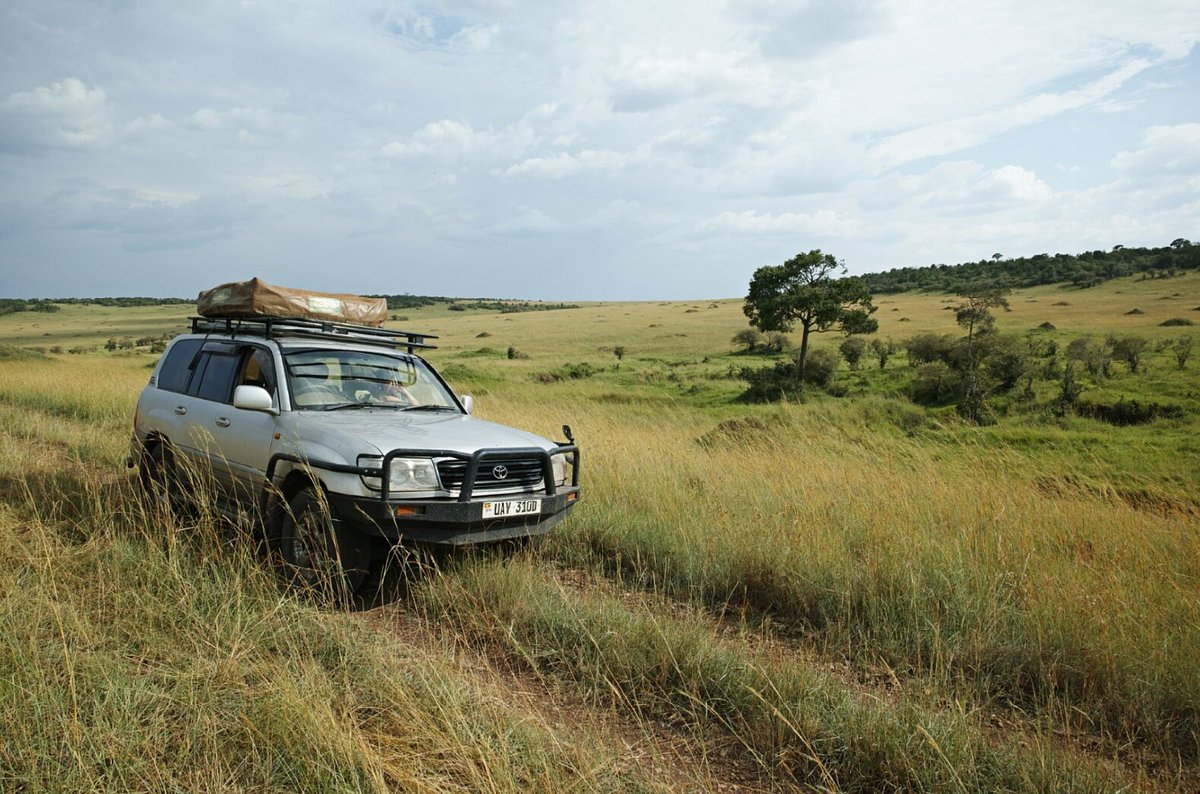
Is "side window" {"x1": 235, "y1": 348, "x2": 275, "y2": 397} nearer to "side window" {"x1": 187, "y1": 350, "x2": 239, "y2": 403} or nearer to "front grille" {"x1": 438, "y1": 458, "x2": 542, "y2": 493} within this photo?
"side window" {"x1": 187, "y1": 350, "x2": 239, "y2": 403}

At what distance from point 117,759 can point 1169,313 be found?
55.6 metres

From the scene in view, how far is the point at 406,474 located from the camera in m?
4.79

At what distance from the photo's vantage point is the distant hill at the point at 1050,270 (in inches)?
2955

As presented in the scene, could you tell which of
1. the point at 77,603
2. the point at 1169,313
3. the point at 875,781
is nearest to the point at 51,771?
the point at 77,603

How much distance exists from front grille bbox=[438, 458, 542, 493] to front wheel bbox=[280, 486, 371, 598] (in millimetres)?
719

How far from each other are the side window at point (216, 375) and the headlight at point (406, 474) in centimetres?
230

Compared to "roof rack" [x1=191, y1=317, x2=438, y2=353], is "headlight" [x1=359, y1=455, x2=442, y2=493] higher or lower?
lower

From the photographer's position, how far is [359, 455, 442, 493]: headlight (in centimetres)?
475

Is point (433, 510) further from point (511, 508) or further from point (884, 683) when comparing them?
point (884, 683)

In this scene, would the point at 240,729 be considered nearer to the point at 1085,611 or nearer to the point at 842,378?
the point at 1085,611

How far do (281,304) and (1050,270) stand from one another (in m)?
96.7

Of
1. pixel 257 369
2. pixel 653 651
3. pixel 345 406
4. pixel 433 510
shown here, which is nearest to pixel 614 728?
pixel 653 651

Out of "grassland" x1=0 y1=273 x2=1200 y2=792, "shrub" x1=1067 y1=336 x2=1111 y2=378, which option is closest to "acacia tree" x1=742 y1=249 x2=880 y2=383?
"shrub" x1=1067 y1=336 x2=1111 y2=378

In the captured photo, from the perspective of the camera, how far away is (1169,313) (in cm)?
4462
